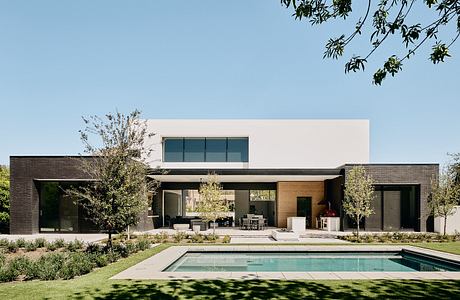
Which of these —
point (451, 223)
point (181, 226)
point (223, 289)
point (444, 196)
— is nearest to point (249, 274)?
point (223, 289)

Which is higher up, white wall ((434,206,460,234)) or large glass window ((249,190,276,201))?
large glass window ((249,190,276,201))

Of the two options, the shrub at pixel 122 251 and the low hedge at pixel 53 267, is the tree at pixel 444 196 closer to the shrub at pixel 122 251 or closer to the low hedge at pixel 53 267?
the shrub at pixel 122 251

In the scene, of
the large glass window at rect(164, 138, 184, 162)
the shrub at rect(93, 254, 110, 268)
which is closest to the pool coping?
the shrub at rect(93, 254, 110, 268)

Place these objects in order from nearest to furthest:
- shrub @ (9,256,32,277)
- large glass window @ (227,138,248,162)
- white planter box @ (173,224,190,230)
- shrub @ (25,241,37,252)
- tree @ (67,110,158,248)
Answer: shrub @ (9,256,32,277) < tree @ (67,110,158,248) < shrub @ (25,241,37,252) < white planter box @ (173,224,190,230) < large glass window @ (227,138,248,162)

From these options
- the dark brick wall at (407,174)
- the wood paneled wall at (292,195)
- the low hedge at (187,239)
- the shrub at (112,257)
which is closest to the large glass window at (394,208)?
the dark brick wall at (407,174)

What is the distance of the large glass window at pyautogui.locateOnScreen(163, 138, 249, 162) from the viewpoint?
27.6m

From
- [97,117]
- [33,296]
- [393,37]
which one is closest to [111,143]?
[97,117]

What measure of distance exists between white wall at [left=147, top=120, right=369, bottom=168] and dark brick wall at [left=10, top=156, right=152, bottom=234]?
653 centimetres

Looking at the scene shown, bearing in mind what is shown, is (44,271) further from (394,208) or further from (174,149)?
(394,208)

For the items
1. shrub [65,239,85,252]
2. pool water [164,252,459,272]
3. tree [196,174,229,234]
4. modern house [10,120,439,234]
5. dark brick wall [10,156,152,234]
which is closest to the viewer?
pool water [164,252,459,272]

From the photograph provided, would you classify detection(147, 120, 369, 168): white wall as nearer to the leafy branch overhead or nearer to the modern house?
the modern house

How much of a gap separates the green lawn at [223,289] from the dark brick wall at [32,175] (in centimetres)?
1351

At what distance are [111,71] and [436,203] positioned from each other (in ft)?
57.3

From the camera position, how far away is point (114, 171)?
13492 mm
